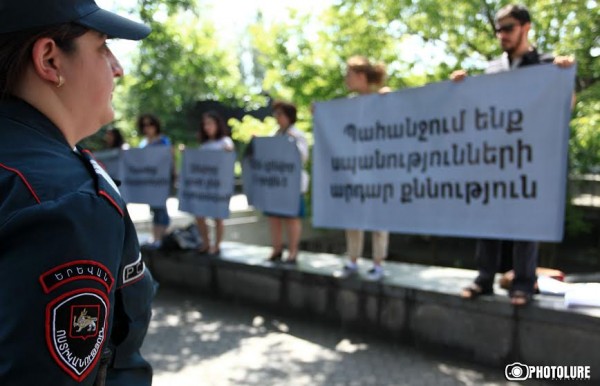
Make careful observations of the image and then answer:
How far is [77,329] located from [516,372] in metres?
3.62

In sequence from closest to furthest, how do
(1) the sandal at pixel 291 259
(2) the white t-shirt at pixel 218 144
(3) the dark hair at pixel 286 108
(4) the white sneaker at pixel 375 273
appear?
1. (4) the white sneaker at pixel 375 273
2. (1) the sandal at pixel 291 259
3. (3) the dark hair at pixel 286 108
4. (2) the white t-shirt at pixel 218 144

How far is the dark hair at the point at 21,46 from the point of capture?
2.95 feet

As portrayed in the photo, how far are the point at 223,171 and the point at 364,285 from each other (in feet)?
8.37

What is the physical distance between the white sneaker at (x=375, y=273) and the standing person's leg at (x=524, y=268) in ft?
4.18

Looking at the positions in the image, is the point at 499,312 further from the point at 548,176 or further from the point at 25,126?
the point at 25,126

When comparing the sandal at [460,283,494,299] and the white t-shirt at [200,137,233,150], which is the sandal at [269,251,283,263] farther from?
the sandal at [460,283,494,299]

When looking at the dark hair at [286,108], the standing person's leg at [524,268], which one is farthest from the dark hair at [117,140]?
the standing person's leg at [524,268]

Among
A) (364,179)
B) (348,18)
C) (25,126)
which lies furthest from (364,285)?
(348,18)

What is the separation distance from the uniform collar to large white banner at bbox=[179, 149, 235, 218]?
5.38 m

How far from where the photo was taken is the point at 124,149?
25.0ft

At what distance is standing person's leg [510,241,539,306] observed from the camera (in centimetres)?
380

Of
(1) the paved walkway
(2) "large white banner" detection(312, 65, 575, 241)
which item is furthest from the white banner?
(2) "large white banner" detection(312, 65, 575, 241)

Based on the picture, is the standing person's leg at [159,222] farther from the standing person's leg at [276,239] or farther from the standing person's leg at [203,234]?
the standing person's leg at [276,239]

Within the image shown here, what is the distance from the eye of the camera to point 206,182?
6547 mm
